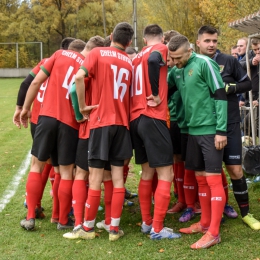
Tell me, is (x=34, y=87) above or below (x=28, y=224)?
above

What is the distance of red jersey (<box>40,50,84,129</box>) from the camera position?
5.29m

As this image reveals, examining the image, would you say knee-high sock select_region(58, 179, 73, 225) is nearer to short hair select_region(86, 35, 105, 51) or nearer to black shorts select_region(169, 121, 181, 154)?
black shorts select_region(169, 121, 181, 154)

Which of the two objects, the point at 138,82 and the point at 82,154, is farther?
the point at 82,154

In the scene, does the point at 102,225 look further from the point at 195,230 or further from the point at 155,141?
the point at 155,141

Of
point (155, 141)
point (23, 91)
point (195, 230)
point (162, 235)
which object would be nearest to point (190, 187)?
point (195, 230)

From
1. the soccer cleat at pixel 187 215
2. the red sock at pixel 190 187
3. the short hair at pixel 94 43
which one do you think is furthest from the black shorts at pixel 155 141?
the short hair at pixel 94 43

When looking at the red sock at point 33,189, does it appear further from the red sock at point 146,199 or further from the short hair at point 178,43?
the short hair at point 178,43

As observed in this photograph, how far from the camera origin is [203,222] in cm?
513

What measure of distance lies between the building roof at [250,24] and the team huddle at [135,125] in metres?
1.28

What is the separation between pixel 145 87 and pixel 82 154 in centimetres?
104

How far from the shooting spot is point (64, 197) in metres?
5.39

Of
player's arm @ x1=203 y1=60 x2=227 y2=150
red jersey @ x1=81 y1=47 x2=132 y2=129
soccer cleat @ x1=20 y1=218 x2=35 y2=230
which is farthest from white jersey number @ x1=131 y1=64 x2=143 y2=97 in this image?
soccer cleat @ x1=20 y1=218 x2=35 y2=230

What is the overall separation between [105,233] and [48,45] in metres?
52.2

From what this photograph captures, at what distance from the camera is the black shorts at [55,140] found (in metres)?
5.28
